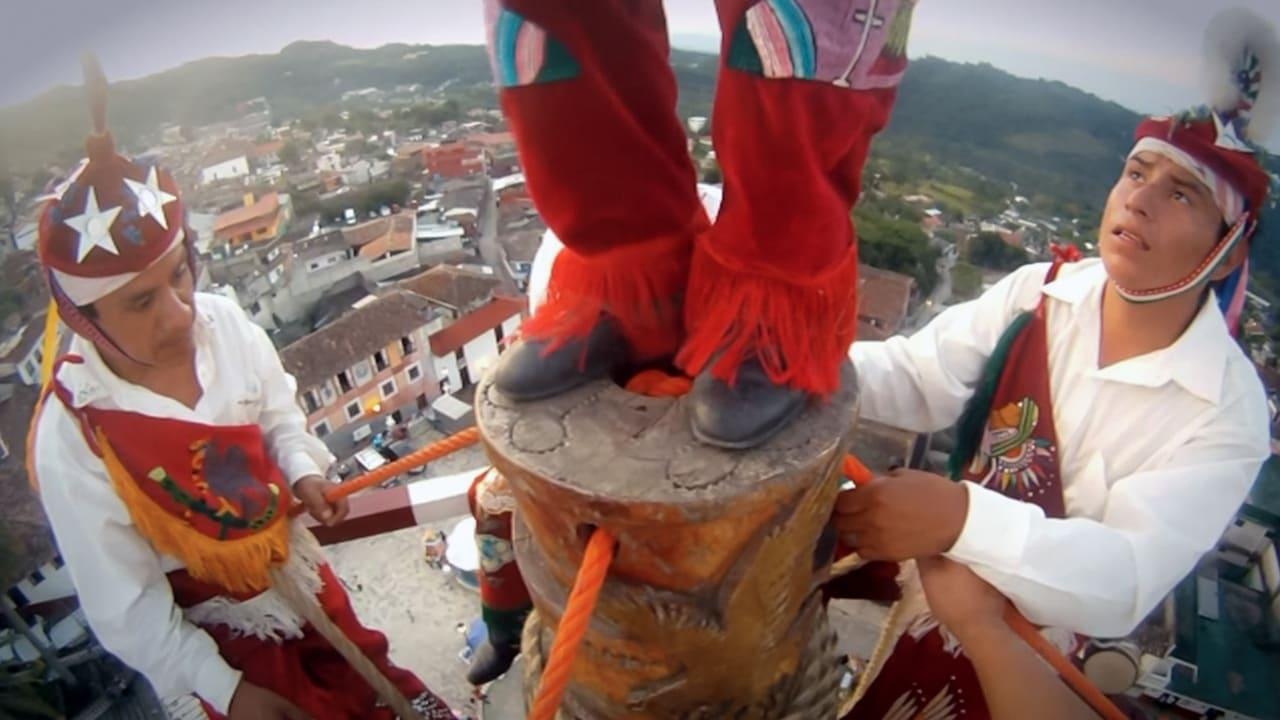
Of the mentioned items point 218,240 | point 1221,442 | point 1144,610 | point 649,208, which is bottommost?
point 218,240

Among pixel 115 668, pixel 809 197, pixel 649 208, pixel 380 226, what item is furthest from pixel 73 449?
pixel 380 226

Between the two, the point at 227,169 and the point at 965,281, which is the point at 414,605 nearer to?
the point at 227,169

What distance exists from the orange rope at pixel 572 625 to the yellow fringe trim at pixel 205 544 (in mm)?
758

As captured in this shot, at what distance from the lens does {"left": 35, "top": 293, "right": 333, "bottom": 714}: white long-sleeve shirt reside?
38.9 inches

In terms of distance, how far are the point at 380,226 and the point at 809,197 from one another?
8.75 metres

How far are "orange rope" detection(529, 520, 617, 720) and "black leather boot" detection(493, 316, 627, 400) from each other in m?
0.16

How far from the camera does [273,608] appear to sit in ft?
3.78

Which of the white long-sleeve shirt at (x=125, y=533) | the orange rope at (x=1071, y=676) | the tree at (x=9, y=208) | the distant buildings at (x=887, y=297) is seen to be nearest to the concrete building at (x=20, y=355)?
the tree at (x=9, y=208)

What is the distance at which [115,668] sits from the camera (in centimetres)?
335

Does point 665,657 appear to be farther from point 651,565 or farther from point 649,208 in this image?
point 649,208

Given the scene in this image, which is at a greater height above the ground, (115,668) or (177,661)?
(177,661)

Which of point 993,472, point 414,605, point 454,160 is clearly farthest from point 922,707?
point 454,160

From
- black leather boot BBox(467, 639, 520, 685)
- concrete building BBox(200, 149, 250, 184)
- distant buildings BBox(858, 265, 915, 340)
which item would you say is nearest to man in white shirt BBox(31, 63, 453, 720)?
black leather boot BBox(467, 639, 520, 685)

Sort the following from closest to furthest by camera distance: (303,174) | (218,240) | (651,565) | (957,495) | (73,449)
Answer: (651,565) → (957,495) → (73,449) → (218,240) → (303,174)
